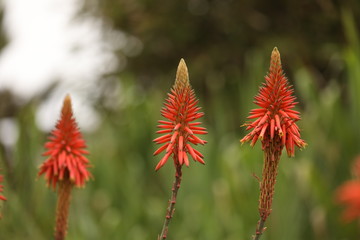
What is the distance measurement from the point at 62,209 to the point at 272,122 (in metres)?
0.38

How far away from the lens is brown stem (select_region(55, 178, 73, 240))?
96 centimetres

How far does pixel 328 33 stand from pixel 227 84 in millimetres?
1386

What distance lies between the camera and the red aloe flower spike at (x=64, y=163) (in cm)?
96

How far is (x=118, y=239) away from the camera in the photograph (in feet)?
12.4

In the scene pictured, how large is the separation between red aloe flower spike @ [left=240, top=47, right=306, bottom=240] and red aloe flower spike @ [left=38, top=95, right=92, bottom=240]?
31cm

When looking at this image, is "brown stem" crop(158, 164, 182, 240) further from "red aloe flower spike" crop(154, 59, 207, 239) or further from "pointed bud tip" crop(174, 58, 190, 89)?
"pointed bud tip" crop(174, 58, 190, 89)

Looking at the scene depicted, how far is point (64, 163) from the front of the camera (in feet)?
3.26

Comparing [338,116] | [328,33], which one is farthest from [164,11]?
[338,116]

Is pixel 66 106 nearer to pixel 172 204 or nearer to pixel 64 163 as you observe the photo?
pixel 64 163

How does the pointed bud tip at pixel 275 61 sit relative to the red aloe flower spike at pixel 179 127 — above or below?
above

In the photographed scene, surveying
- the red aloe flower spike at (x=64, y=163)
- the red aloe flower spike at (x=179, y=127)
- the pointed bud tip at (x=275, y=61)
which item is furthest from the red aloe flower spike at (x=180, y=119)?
the red aloe flower spike at (x=64, y=163)

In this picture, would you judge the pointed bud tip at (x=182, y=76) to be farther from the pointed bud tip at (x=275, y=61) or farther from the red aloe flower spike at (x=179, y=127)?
the pointed bud tip at (x=275, y=61)

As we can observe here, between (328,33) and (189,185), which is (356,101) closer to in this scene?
(189,185)

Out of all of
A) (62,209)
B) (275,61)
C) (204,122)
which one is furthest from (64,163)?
(204,122)
